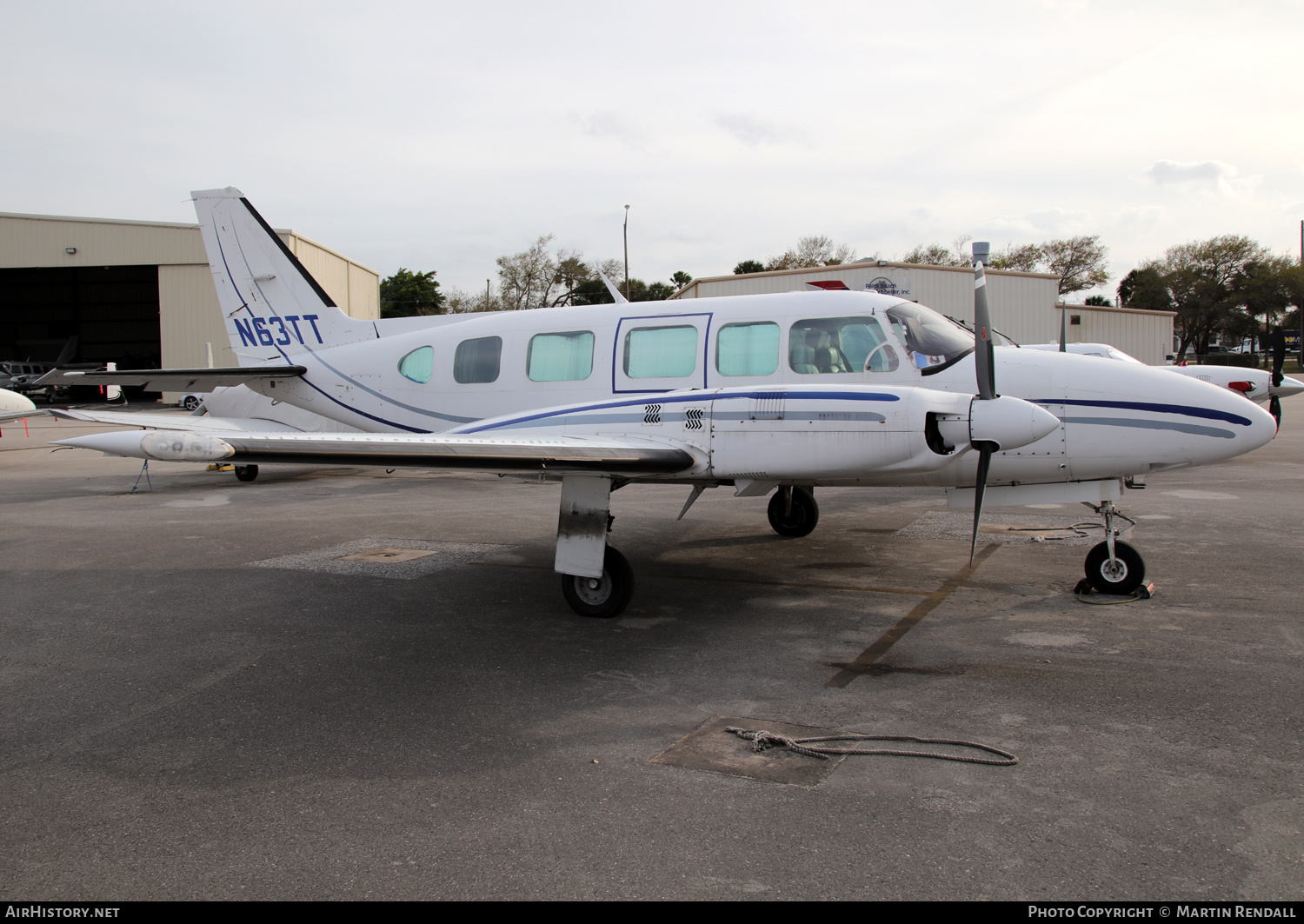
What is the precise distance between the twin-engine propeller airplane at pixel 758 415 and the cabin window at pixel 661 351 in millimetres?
17

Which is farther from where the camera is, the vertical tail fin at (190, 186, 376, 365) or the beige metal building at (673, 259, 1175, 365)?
the beige metal building at (673, 259, 1175, 365)

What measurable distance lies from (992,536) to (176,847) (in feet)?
28.0

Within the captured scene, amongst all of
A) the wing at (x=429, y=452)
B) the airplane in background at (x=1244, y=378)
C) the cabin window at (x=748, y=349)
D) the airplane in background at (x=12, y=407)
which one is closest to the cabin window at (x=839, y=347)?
the cabin window at (x=748, y=349)

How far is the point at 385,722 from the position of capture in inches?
181

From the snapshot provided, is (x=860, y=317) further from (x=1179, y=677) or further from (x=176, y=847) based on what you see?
(x=176, y=847)

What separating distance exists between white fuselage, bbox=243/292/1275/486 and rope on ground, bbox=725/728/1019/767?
2.07 meters

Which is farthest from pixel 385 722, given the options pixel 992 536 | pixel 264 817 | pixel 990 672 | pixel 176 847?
pixel 992 536

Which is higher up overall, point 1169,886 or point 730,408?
point 730,408

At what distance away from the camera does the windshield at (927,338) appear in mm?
6777

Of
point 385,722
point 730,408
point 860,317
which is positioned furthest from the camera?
point 860,317

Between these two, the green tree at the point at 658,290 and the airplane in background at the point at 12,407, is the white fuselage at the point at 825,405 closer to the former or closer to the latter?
the airplane in background at the point at 12,407

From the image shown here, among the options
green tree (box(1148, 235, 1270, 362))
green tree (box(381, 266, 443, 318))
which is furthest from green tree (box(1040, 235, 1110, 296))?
green tree (box(381, 266, 443, 318))

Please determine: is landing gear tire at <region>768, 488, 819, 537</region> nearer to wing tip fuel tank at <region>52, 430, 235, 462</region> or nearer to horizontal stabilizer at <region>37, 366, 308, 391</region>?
horizontal stabilizer at <region>37, 366, 308, 391</region>

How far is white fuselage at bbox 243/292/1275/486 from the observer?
576 cm
